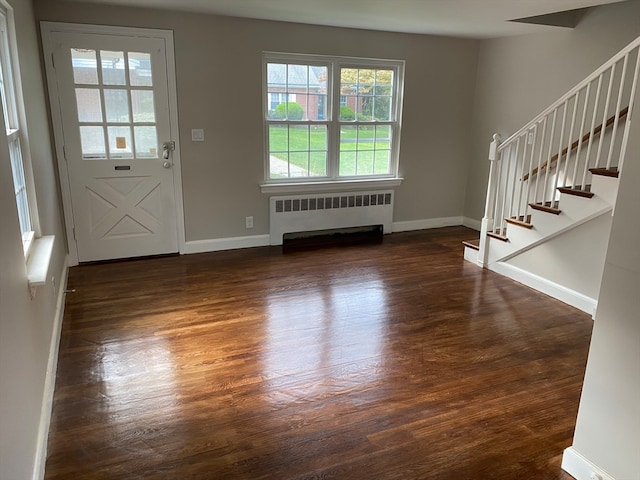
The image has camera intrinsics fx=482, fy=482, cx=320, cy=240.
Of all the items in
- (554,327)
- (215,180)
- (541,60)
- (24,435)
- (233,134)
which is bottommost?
(554,327)

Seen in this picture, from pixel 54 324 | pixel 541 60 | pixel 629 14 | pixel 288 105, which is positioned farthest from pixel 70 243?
pixel 629 14

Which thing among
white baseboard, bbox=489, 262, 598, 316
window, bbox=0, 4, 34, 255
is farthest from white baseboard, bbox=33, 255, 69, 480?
white baseboard, bbox=489, 262, 598, 316

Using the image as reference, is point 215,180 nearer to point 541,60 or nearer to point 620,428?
point 541,60

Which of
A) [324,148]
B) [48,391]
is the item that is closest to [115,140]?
[324,148]

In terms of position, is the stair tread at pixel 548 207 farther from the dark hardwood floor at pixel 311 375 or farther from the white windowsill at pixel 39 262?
the white windowsill at pixel 39 262

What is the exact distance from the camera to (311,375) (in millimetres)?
2748

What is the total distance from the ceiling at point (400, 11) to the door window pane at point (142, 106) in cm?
72

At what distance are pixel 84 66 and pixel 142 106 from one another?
545 millimetres

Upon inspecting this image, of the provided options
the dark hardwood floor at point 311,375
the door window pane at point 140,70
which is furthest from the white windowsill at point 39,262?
the door window pane at point 140,70

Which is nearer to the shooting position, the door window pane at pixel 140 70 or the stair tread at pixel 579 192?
the stair tread at pixel 579 192

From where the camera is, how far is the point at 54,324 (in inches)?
117

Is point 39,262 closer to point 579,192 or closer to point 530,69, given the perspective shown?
point 579,192

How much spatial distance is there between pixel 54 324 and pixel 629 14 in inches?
197

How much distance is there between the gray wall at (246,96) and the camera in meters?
4.42
